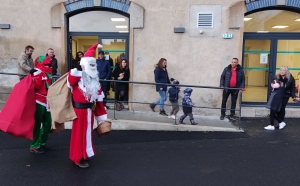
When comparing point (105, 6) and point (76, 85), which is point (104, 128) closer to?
point (76, 85)

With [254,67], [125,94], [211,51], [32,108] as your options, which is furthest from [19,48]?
[254,67]

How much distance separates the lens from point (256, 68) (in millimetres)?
9008

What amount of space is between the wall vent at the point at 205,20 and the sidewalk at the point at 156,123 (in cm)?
259

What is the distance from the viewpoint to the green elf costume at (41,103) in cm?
498

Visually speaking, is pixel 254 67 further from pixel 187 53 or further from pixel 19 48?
pixel 19 48

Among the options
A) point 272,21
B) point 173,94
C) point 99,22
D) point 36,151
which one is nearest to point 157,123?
point 173,94

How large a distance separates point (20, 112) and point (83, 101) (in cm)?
103

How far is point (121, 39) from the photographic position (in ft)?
29.6

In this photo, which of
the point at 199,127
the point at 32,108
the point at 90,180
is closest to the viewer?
the point at 90,180

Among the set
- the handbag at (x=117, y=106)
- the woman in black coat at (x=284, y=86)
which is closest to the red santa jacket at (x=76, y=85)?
the handbag at (x=117, y=106)

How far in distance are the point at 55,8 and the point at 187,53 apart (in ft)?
12.9

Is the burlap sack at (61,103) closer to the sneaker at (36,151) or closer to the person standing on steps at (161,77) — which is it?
the sneaker at (36,151)

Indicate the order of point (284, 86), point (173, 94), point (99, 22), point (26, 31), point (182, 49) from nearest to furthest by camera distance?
point (284, 86), point (173, 94), point (182, 49), point (26, 31), point (99, 22)

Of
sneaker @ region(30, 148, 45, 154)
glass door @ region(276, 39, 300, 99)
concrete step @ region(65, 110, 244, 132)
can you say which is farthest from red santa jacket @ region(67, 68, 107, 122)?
glass door @ region(276, 39, 300, 99)
